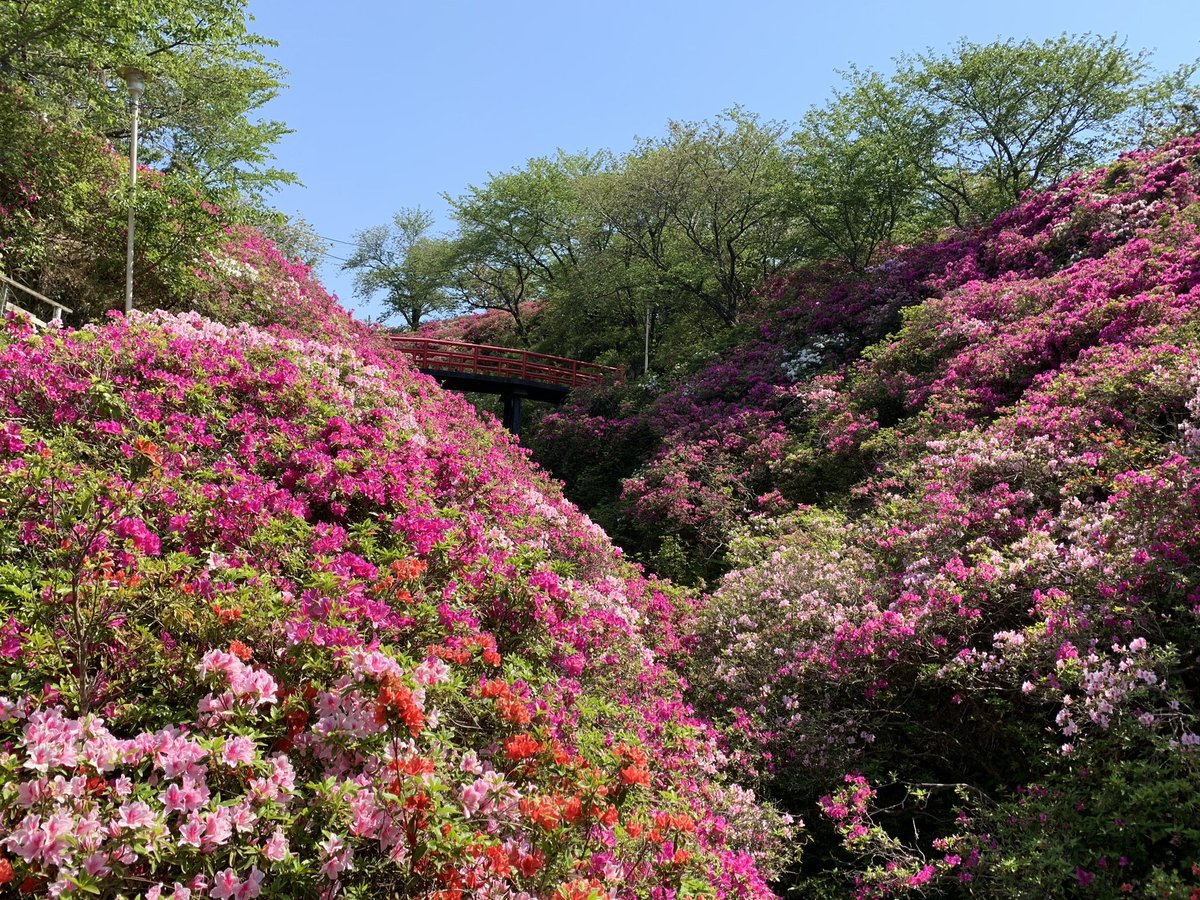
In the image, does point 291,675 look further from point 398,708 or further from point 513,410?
point 513,410

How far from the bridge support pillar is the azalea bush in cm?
1529

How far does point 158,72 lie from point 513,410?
41.4 feet

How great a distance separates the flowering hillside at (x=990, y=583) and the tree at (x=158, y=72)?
10.4 meters

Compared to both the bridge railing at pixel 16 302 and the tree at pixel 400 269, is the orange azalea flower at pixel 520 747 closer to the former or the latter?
the bridge railing at pixel 16 302

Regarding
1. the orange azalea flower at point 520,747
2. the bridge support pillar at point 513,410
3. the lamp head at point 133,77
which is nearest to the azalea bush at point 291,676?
the orange azalea flower at point 520,747

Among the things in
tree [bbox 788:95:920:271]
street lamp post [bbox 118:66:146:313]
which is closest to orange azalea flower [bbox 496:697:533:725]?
street lamp post [bbox 118:66:146:313]

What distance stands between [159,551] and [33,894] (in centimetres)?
186

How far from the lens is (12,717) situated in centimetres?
236

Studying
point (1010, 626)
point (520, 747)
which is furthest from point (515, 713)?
point (1010, 626)

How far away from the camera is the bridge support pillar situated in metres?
21.5

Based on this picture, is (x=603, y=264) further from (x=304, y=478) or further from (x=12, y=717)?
(x=12, y=717)

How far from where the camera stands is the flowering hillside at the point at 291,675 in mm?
2256

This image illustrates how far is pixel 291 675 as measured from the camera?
286 centimetres

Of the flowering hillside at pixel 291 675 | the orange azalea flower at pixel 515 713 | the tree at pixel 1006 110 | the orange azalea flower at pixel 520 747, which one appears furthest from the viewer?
the tree at pixel 1006 110
